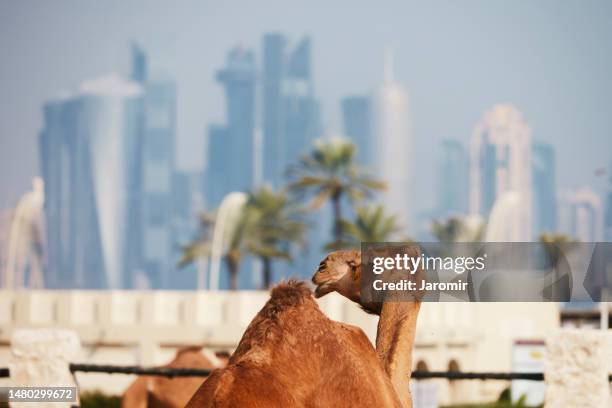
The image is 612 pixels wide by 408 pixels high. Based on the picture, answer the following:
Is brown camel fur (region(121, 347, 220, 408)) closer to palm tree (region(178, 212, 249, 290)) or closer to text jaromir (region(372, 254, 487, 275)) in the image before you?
text jaromir (region(372, 254, 487, 275))

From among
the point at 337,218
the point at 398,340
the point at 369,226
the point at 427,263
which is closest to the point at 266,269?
the point at 337,218

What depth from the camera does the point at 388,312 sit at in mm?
4574

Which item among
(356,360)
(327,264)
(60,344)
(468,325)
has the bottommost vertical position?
(468,325)

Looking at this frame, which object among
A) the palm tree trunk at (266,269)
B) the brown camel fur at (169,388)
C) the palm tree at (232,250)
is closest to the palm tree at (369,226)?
the palm tree trunk at (266,269)

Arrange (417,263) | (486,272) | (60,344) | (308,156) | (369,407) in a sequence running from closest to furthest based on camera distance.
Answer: (369,407)
(417,263)
(486,272)
(60,344)
(308,156)

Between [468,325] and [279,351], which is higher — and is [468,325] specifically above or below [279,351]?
below

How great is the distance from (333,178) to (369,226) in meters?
4.06

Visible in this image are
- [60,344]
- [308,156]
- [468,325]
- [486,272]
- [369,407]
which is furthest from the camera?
[308,156]

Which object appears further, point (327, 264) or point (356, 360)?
point (327, 264)

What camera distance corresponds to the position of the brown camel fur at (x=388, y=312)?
174 inches

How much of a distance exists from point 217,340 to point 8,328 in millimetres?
7807

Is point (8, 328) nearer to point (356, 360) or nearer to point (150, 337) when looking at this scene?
point (150, 337)

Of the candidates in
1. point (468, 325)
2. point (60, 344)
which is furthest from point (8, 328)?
point (60, 344)

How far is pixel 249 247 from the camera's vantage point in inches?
3258
